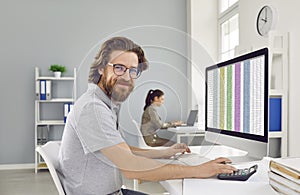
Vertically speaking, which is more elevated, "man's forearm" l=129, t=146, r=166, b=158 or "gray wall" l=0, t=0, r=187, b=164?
"gray wall" l=0, t=0, r=187, b=164

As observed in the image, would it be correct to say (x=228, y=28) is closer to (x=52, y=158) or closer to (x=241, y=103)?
(x=241, y=103)

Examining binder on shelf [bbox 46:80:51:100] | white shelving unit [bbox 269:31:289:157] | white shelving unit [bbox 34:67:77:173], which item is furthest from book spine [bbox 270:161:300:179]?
binder on shelf [bbox 46:80:51:100]

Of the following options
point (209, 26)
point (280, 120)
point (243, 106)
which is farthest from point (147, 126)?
point (209, 26)

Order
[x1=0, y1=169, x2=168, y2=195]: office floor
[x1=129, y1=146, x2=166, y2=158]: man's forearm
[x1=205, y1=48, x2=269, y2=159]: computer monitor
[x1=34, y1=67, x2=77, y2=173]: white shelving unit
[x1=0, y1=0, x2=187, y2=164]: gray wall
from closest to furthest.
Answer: [x1=129, y1=146, x2=166, y2=158]: man's forearm < [x1=205, y1=48, x2=269, y2=159]: computer monitor < [x1=0, y1=169, x2=168, y2=195]: office floor < [x1=34, y1=67, x2=77, y2=173]: white shelving unit < [x1=0, y1=0, x2=187, y2=164]: gray wall

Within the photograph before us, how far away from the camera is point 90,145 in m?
0.96

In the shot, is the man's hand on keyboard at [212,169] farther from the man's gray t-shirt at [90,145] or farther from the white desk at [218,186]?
the man's gray t-shirt at [90,145]

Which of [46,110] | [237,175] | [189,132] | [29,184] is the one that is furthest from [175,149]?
[46,110]

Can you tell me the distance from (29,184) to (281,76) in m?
2.77

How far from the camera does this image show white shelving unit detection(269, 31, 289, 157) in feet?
7.81

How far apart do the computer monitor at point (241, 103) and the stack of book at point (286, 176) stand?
28 cm

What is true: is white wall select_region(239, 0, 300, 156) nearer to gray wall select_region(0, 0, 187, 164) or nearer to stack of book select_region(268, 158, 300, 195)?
stack of book select_region(268, 158, 300, 195)

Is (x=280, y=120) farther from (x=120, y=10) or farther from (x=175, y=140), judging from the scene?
(x=120, y=10)

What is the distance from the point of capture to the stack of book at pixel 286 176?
0.71m

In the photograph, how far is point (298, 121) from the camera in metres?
2.32
